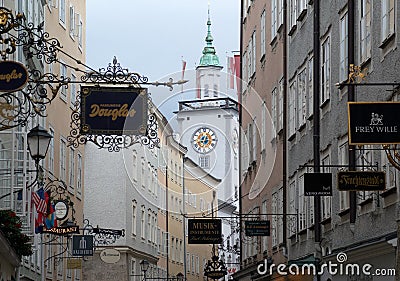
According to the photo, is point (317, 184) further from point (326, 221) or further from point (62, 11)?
point (62, 11)

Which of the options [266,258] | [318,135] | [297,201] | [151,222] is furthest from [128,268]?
[318,135]

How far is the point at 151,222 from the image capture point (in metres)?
63.9

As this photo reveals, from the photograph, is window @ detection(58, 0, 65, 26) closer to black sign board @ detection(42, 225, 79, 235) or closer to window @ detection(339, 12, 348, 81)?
black sign board @ detection(42, 225, 79, 235)

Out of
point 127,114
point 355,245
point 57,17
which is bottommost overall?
point 355,245

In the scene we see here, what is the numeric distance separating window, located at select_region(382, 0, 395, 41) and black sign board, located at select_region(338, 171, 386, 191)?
2656 millimetres

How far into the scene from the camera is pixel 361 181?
17.6m

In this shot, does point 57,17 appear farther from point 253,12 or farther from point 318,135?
point 318,135

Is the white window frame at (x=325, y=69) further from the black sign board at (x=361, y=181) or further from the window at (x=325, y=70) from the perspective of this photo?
the black sign board at (x=361, y=181)

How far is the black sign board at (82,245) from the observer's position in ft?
117

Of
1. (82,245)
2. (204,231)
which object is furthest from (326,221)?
(82,245)

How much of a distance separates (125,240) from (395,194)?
123 ft

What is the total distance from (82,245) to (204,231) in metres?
4.66

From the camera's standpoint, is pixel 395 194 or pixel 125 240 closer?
pixel 395 194

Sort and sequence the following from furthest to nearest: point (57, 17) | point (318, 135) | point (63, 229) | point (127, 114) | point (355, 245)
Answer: point (57, 17) < point (63, 229) < point (318, 135) < point (355, 245) < point (127, 114)
